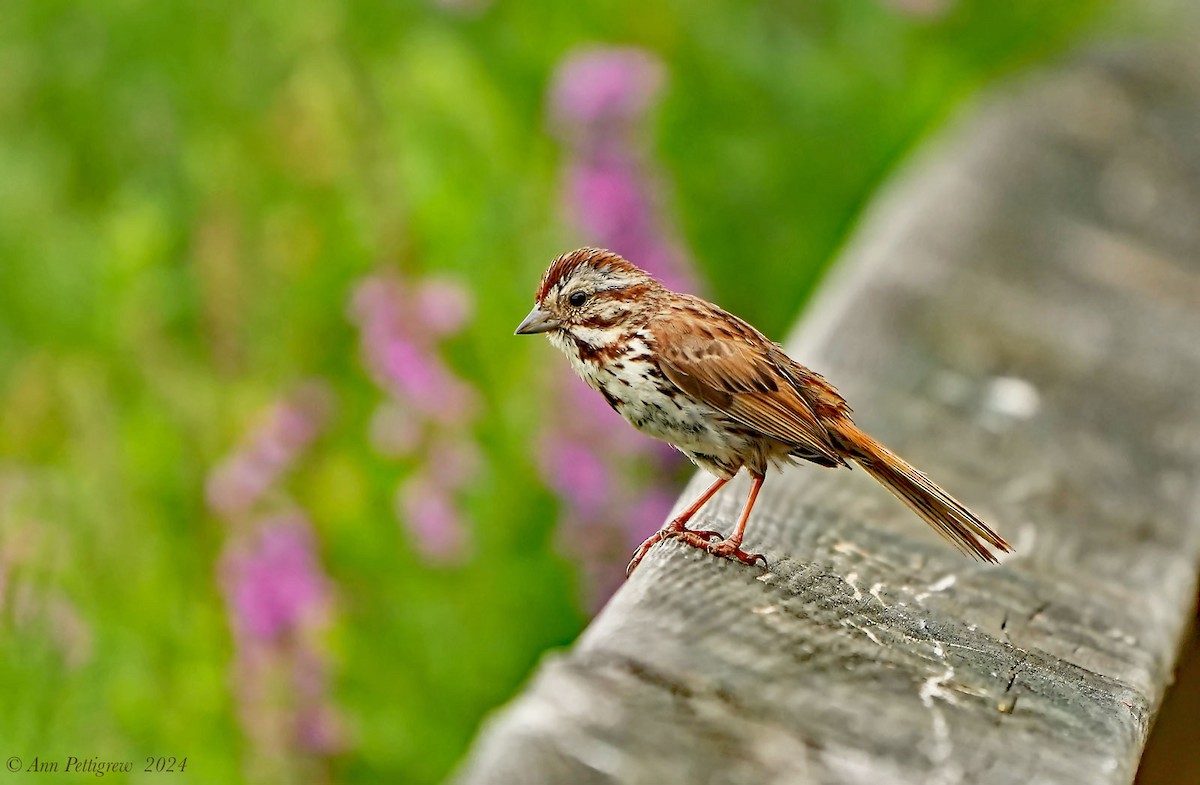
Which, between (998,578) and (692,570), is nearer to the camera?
(692,570)

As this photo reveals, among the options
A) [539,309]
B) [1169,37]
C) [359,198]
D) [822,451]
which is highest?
[1169,37]

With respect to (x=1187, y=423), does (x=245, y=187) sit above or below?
above

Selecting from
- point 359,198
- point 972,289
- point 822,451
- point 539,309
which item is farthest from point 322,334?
point 822,451

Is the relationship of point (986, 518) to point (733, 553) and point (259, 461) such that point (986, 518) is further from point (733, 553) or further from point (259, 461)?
point (259, 461)

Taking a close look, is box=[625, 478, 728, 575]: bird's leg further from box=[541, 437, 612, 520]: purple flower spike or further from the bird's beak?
box=[541, 437, 612, 520]: purple flower spike

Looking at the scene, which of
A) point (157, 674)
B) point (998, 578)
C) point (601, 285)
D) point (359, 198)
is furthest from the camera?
point (359, 198)

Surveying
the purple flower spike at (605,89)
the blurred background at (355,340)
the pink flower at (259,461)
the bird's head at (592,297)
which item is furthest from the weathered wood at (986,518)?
the pink flower at (259,461)

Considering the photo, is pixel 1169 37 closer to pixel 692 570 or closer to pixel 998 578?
pixel 998 578

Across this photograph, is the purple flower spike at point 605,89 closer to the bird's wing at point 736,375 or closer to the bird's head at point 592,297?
the bird's head at point 592,297

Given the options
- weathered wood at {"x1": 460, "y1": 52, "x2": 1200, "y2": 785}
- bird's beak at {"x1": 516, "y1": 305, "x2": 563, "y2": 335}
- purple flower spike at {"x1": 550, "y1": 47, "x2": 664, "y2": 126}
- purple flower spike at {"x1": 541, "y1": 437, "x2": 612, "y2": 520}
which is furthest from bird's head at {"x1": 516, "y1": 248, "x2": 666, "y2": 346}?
purple flower spike at {"x1": 550, "y1": 47, "x2": 664, "y2": 126}
